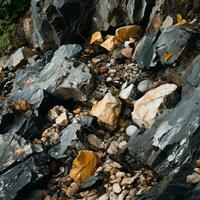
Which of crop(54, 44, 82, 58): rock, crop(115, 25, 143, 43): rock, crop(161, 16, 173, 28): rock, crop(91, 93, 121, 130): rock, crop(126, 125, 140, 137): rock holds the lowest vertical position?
crop(126, 125, 140, 137): rock

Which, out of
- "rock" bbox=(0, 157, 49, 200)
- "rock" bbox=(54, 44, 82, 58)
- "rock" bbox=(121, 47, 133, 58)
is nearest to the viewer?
"rock" bbox=(0, 157, 49, 200)

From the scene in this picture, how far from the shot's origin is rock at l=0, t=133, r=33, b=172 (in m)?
4.75

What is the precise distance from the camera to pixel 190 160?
4.00 metres

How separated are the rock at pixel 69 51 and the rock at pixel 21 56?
0.66 m

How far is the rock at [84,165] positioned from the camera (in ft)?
14.7

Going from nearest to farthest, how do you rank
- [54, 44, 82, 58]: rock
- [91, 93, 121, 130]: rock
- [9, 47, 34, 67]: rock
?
[91, 93, 121, 130]: rock, [54, 44, 82, 58]: rock, [9, 47, 34, 67]: rock

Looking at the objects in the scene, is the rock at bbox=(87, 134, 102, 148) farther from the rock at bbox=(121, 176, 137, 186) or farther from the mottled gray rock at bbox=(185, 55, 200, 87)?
the mottled gray rock at bbox=(185, 55, 200, 87)

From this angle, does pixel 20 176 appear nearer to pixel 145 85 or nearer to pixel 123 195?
pixel 123 195

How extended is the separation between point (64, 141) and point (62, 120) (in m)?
0.40

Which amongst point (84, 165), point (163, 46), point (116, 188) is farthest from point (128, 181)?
point (163, 46)

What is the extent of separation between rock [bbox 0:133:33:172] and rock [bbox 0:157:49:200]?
0.26 ft

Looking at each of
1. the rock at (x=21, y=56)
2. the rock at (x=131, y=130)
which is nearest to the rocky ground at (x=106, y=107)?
the rock at (x=131, y=130)

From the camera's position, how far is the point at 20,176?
15.0 ft

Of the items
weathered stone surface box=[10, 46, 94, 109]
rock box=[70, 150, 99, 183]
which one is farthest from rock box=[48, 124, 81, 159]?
weathered stone surface box=[10, 46, 94, 109]
